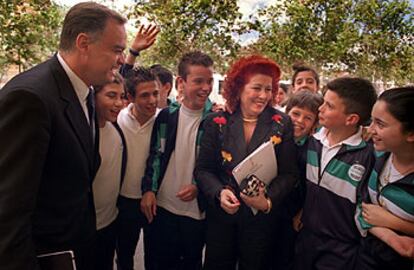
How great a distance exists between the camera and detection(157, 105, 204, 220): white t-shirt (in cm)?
225

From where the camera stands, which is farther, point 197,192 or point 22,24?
Result: point 22,24

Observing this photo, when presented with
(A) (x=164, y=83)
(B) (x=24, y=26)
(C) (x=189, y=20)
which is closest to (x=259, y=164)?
(A) (x=164, y=83)

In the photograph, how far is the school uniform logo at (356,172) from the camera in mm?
1718

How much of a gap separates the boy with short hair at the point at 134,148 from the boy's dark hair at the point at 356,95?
123cm

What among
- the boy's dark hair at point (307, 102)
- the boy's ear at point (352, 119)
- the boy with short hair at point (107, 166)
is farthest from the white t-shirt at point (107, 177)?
the boy's ear at point (352, 119)

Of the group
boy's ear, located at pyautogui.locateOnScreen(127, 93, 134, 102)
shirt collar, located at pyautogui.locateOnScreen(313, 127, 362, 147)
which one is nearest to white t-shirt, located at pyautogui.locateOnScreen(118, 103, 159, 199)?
boy's ear, located at pyautogui.locateOnScreen(127, 93, 134, 102)

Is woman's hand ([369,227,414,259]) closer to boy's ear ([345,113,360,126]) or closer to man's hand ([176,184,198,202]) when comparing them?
boy's ear ([345,113,360,126])

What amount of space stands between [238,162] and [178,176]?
52 cm

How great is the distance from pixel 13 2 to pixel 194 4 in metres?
3.55

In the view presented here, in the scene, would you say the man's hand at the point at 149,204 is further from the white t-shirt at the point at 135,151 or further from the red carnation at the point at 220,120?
the red carnation at the point at 220,120

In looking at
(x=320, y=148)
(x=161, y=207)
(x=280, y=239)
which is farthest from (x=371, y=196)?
(x=161, y=207)

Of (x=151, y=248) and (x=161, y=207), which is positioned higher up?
(x=161, y=207)

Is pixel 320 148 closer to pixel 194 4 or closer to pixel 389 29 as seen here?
pixel 194 4

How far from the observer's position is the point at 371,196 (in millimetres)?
1662
